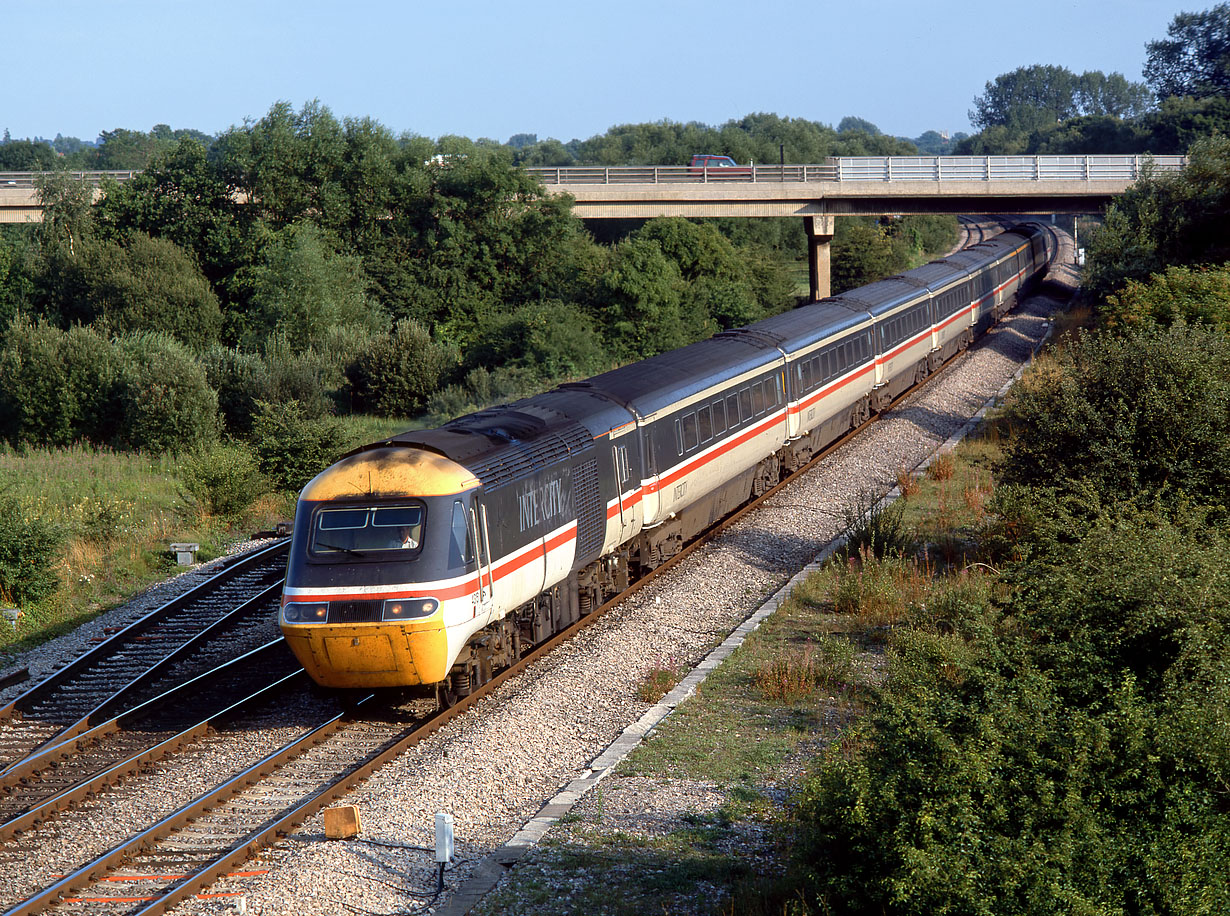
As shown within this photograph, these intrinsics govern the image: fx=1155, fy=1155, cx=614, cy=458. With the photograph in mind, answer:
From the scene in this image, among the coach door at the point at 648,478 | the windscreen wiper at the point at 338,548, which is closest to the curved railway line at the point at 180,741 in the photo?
the coach door at the point at 648,478

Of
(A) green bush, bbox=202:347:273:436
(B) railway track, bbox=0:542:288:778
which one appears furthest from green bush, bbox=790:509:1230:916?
(A) green bush, bbox=202:347:273:436

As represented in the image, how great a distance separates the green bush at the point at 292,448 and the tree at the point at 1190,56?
113 meters

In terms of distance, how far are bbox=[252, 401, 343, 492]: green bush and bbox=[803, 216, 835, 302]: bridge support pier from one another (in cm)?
2681

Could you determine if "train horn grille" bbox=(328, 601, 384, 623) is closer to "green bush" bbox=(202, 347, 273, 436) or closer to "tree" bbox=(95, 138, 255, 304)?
"green bush" bbox=(202, 347, 273, 436)

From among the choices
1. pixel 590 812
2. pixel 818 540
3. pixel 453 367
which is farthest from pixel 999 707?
pixel 453 367

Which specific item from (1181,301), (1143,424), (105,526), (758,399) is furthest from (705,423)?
(1181,301)

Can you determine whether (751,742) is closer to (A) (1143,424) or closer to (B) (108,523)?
(A) (1143,424)

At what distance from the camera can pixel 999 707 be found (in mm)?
7457

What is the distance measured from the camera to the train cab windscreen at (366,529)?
11.2 metres

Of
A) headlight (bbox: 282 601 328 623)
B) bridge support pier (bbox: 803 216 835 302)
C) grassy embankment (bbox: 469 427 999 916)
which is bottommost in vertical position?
grassy embankment (bbox: 469 427 999 916)

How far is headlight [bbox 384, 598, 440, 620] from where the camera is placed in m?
10.9

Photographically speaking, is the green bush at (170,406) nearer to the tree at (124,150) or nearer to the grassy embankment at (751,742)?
the grassy embankment at (751,742)

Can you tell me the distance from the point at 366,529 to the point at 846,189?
37807mm

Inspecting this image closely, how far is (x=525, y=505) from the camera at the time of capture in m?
12.7
